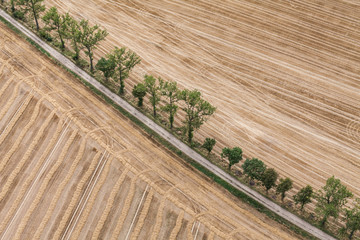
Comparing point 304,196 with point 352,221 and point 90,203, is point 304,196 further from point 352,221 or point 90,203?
point 90,203

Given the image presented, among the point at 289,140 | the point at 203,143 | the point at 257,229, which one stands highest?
the point at 289,140

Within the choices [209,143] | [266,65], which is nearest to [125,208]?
[209,143]

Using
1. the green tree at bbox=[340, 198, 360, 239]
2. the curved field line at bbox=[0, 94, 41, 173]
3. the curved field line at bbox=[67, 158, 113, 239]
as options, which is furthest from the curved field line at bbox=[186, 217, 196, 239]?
the curved field line at bbox=[0, 94, 41, 173]

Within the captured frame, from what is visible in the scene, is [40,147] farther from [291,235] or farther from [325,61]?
[325,61]

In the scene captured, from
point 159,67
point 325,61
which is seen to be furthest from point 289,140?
point 159,67

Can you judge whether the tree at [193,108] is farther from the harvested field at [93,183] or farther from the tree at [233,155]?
the tree at [233,155]

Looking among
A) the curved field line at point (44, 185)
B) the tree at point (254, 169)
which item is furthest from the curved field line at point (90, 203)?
the tree at point (254, 169)
